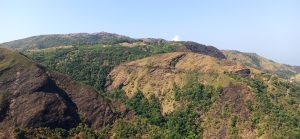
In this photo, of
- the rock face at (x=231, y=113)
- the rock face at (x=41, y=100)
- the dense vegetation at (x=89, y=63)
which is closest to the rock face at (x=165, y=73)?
the dense vegetation at (x=89, y=63)

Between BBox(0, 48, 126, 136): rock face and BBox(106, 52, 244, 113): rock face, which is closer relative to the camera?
BBox(0, 48, 126, 136): rock face

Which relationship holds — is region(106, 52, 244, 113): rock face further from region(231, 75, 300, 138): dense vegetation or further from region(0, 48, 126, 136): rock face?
region(0, 48, 126, 136): rock face

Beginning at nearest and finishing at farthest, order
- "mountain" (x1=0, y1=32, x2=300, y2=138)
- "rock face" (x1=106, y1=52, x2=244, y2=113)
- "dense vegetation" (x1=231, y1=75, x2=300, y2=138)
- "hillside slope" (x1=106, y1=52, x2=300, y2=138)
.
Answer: "dense vegetation" (x1=231, y1=75, x2=300, y2=138) → "mountain" (x1=0, y1=32, x2=300, y2=138) → "hillside slope" (x1=106, y1=52, x2=300, y2=138) → "rock face" (x1=106, y1=52, x2=244, y2=113)

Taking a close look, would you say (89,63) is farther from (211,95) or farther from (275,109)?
(275,109)

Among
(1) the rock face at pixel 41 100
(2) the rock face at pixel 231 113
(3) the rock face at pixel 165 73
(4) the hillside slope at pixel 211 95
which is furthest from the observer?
(3) the rock face at pixel 165 73

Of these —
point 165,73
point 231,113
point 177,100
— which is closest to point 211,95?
point 177,100

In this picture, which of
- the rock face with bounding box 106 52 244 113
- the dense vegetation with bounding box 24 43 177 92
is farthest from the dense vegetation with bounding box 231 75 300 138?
the dense vegetation with bounding box 24 43 177 92

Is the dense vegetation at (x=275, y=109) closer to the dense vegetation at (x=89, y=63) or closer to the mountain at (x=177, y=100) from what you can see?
the mountain at (x=177, y=100)

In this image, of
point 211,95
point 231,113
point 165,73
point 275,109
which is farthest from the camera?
point 165,73
